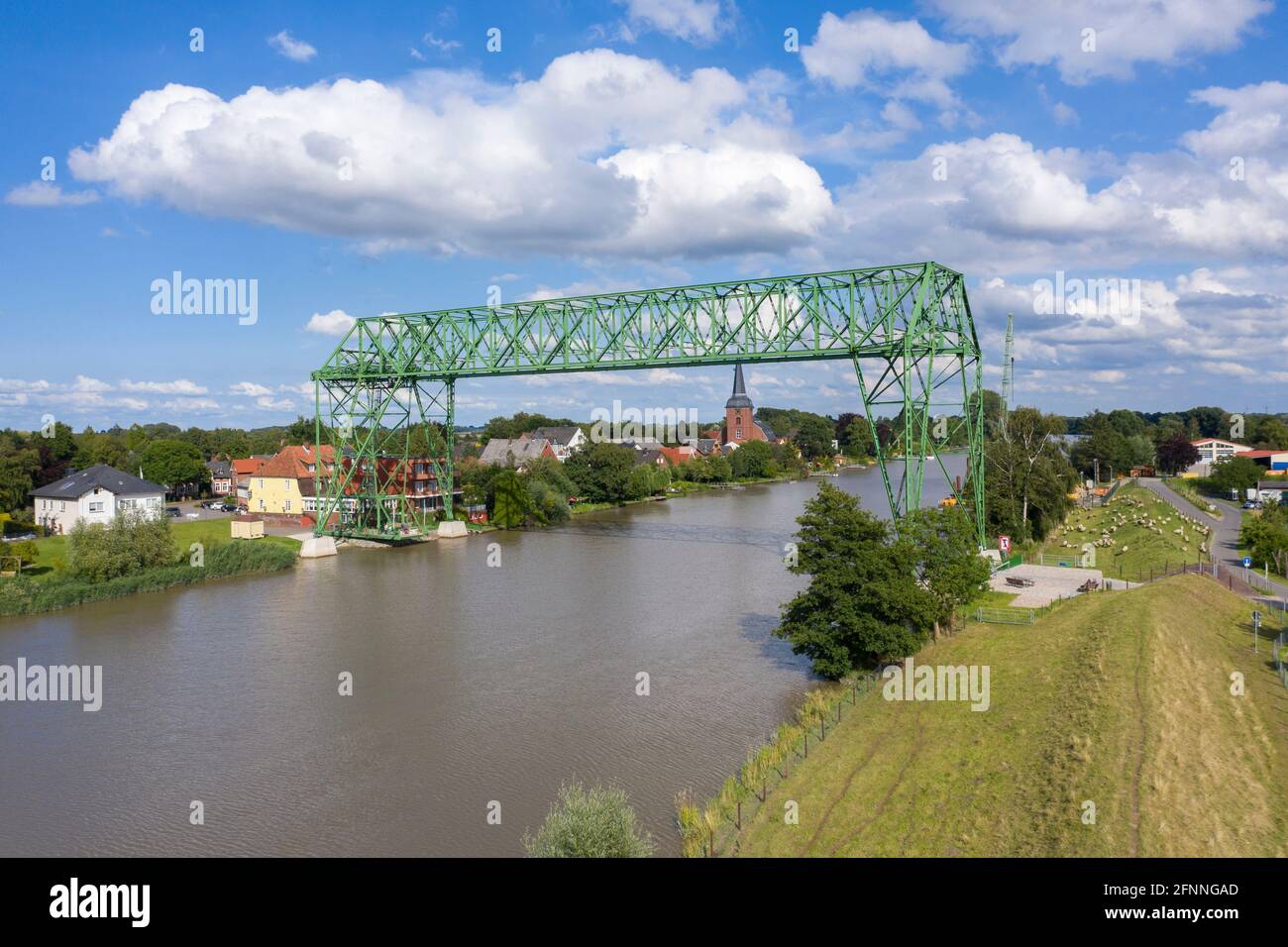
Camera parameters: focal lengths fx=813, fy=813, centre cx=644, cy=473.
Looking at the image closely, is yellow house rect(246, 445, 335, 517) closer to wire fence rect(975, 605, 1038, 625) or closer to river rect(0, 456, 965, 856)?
river rect(0, 456, 965, 856)

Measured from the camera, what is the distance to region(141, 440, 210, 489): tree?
56.6m

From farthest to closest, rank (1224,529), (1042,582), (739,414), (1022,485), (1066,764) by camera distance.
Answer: (739,414) → (1224,529) → (1022,485) → (1042,582) → (1066,764)

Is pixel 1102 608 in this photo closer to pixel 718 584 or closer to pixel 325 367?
pixel 718 584

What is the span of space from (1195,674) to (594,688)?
41.4 ft

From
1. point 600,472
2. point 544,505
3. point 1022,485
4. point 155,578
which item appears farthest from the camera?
point 600,472

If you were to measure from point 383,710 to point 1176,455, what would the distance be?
76362 millimetres

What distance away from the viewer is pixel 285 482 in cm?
4831

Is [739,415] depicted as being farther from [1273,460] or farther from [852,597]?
[852,597]

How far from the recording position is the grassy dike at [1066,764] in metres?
11.1

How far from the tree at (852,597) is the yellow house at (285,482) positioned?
36.0m

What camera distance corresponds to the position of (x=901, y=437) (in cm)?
2900

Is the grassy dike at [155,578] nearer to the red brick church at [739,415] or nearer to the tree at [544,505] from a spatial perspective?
the tree at [544,505]

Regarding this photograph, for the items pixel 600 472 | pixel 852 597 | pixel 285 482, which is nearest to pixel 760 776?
pixel 852 597
